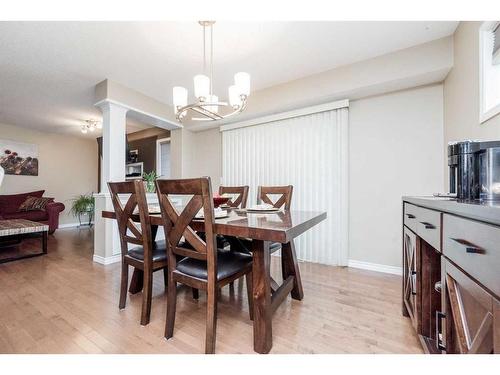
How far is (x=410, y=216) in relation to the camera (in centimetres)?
140

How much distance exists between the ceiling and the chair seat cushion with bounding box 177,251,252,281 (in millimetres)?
1944

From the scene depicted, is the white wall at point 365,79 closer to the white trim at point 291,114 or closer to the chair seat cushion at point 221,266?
the white trim at point 291,114

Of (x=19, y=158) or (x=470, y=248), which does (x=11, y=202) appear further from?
(x=470, y=248)

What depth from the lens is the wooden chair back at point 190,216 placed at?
1204 millimetres

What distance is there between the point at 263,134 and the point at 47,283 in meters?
3.07

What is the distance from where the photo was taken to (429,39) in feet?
7.06

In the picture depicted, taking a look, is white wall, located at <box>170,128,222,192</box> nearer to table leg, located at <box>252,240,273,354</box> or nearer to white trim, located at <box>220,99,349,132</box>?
white trim, located at <box>220,99,349,132</box>

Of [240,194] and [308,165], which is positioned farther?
[308,165]

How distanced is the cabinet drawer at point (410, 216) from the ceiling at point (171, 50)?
1.60 m

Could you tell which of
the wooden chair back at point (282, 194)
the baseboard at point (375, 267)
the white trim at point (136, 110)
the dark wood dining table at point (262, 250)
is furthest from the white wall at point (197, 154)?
the dark wood dining table at point (262, 250)

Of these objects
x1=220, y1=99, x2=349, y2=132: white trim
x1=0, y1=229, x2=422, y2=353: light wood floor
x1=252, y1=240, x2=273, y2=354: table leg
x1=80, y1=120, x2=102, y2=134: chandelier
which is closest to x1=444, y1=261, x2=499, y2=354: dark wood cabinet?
x1=0, y1=229, x2=422, y2=353: light wood floor

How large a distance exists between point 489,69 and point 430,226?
1.32 m

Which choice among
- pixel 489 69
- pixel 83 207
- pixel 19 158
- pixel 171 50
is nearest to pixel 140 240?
pixel 171 50

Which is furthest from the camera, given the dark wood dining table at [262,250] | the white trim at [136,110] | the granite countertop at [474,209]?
the white trim at [136,110]
